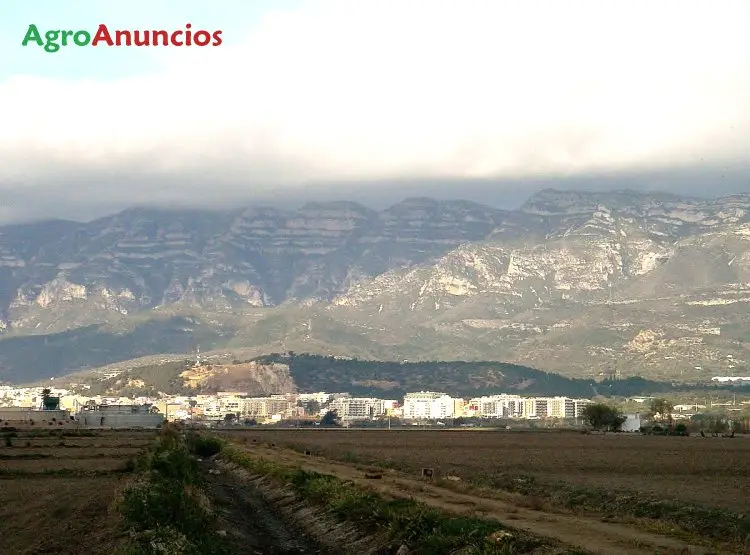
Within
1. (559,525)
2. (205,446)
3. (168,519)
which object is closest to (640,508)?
(559,525)

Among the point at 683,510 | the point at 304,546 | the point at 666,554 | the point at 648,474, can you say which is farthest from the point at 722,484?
the point at 666,554

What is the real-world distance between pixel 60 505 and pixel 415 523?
18.0 metres

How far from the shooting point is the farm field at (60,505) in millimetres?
33562

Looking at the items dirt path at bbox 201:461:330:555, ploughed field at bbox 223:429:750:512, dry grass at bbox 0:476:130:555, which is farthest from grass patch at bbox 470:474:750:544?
dry grass at bbox 0:476:130:555

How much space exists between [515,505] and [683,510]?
592 centimetres

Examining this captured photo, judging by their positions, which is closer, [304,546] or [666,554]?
[666,554]

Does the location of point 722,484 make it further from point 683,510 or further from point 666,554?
point 666,554

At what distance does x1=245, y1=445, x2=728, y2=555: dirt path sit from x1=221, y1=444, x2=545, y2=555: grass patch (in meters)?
1.53

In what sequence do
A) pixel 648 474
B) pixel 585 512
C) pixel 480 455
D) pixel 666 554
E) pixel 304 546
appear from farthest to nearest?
pixel 480 455 < pixel 648 474 < pixel 585 512 < pixel 304 546 < pixel 666 554

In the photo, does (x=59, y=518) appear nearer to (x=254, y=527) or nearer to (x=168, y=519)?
(x=254, y=527)

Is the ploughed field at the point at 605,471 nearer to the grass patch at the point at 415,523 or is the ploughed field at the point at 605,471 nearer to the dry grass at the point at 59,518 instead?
the grass patch at the point at 415,523

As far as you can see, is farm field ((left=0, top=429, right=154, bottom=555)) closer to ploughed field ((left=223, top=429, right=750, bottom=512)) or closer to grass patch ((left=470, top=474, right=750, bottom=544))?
grass patch ((left=470, top=474, right=750, bottom=544))

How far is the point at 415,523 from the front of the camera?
111 feet

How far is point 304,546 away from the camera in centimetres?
3903
